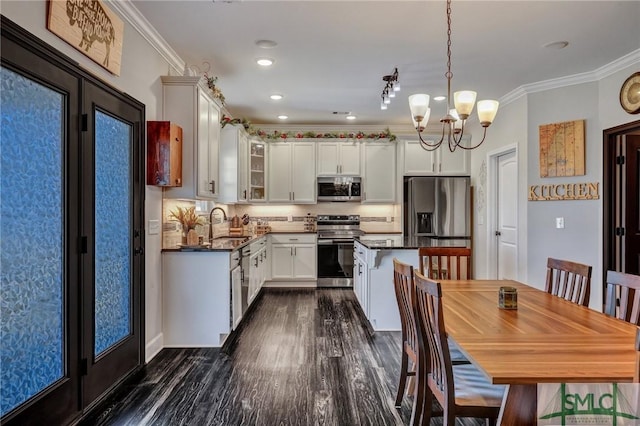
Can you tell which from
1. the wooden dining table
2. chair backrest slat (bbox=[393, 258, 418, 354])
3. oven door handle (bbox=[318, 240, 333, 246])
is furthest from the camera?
oven door handle (bbox=[318, 240, 333, 246])

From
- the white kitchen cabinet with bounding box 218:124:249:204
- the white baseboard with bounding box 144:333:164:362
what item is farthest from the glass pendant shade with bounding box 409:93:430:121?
the white kitchen cabinet with bounding box 218:124:249:204

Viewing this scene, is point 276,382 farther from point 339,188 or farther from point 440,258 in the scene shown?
point 339,188

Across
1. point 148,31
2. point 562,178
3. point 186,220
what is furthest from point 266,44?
point 562,178

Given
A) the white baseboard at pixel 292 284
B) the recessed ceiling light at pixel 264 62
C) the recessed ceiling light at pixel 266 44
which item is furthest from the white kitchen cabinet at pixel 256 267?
the recessed ceiling light at pixel 266 44

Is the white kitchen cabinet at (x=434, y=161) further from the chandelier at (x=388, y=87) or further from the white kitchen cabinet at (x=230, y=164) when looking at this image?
the white kitchen cabinet at (x=230, y=164)

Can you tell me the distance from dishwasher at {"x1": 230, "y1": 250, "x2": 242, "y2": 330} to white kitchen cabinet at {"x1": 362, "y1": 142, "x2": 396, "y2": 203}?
3047mm

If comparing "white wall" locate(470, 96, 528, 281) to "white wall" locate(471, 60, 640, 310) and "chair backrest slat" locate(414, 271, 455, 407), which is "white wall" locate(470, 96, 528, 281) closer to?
"white wall" locate(471, 60, 640, 310)

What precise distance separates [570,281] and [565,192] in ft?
7.20

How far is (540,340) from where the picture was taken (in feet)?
5.41

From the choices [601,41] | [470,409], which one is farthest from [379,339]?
[601,41]

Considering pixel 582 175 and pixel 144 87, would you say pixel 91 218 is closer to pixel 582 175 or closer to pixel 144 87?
pixel 144 87

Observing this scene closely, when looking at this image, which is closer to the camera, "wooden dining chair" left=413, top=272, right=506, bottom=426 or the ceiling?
"wooden dining chair" left=413, top=272, right=506, bottom=426

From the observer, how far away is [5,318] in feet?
5.95

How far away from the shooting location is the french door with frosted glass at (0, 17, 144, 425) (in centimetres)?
184
